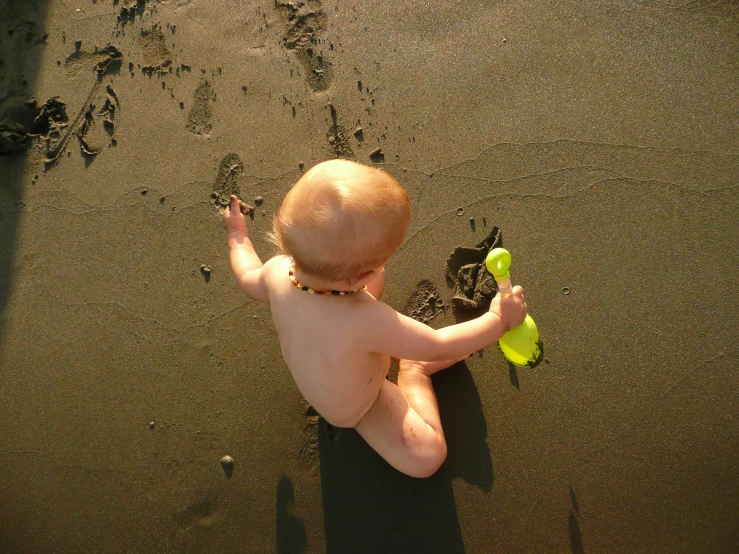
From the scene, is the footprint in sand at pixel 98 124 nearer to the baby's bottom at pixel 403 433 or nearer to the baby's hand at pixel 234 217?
the baby's hand at pixel 234 217

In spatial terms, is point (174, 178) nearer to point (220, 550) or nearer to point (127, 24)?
point (127, 24)

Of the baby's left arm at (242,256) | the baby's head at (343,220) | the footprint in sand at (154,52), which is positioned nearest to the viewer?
the baby's head at (343,220)

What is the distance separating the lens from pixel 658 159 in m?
1.54

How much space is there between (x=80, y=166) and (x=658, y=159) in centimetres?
169

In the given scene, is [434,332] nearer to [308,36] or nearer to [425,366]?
[425,366]

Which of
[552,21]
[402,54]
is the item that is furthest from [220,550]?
[552,21]

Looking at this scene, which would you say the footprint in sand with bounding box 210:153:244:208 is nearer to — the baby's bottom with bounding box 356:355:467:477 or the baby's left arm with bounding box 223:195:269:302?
the baby's left arm with bounding box 223:195:269:302

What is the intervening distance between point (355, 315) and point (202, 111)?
0.98m

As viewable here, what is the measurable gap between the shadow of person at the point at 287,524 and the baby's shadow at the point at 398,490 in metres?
0.07

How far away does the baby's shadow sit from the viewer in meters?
1.36

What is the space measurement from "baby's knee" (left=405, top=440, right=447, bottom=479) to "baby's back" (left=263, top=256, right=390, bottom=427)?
17 cm

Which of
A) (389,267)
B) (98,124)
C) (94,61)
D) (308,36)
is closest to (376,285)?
(389,267)

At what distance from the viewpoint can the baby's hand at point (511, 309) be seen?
3.97 ft

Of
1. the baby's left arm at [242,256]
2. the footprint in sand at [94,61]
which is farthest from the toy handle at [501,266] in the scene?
the footprint in sand at [94,61]
